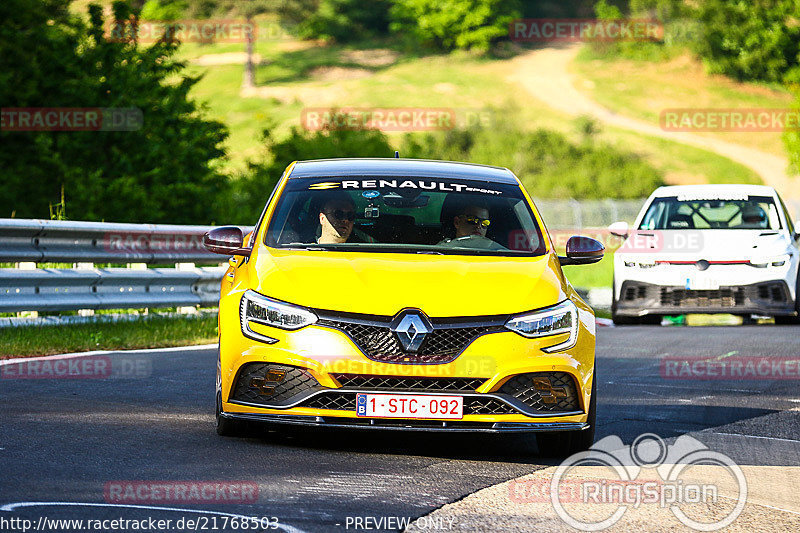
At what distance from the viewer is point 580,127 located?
86.7 m

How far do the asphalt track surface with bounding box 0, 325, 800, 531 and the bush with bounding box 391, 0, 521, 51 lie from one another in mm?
102320

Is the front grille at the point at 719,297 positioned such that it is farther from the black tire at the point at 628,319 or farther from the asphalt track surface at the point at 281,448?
the asphalt track surface at the point at 281,448

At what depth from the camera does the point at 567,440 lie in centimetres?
745

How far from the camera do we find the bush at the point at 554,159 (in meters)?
76.9

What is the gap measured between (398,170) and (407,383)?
2187 millimetres

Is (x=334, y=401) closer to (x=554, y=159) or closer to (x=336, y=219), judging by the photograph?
(x=336, y=219)

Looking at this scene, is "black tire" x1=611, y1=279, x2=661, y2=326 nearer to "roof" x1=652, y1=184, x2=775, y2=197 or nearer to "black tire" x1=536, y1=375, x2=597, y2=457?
"roof" x1=652, y1=184, x2=775, y2=197

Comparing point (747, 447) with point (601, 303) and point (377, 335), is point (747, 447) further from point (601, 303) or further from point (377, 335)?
point (601, 303)

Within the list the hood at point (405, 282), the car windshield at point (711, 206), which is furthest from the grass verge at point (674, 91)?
the hood at point (405, 282)

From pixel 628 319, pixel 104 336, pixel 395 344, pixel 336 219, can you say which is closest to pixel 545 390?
pixel 395 344

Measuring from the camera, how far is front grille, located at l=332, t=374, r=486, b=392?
7020 millimetres

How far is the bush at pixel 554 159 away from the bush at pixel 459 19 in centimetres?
2562

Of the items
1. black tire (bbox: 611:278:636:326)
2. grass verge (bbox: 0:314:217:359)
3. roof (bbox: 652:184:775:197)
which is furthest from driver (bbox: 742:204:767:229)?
grass verge (bbox: 0:314:217:359)

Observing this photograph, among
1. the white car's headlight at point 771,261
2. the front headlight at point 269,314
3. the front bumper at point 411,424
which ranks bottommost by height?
the white car's headlight at point 771,261
